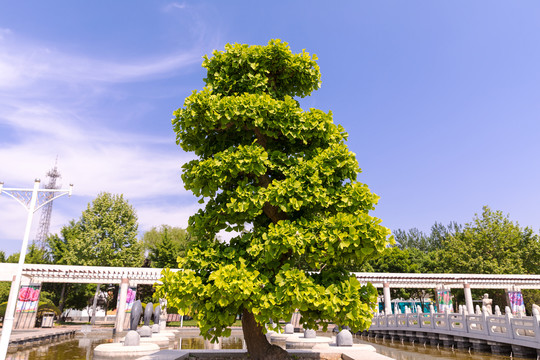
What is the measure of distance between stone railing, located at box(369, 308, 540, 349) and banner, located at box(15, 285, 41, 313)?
27.9 metres

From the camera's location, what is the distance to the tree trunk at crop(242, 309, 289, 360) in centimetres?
819

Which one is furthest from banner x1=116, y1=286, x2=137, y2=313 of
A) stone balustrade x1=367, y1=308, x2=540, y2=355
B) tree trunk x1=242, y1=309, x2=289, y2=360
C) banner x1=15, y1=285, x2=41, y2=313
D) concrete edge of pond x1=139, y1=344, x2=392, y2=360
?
tree trunk x1=242, y1=309, x2=289, y2=360

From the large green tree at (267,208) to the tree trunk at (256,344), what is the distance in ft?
0.08

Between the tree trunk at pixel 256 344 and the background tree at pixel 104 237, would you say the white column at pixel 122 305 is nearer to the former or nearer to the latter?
the background tree at pixel 104 237

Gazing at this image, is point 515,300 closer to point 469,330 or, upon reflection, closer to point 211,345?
point 469,330

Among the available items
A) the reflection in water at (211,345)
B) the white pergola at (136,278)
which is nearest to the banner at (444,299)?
the white pergola at (136,278)

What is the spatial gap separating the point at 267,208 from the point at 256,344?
3220 millimetres

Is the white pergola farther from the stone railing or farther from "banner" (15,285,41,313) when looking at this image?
the stone railing

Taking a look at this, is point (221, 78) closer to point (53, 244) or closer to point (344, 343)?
point (344, 343)

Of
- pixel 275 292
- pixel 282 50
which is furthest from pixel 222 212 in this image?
pixel 282 50

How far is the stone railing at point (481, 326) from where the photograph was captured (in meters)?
13.1

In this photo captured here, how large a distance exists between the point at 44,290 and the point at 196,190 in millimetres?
40877

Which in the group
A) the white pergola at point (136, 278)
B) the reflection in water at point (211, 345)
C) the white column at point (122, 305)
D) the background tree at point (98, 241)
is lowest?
the reflection in water at point (211, 345)

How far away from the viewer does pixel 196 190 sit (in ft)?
26.8
